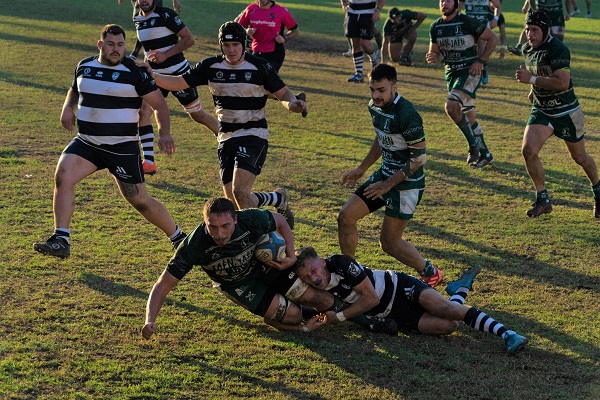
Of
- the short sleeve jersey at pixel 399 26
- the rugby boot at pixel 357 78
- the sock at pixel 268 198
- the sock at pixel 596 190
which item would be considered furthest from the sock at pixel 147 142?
the short sleeve jersey at pixel 399 26

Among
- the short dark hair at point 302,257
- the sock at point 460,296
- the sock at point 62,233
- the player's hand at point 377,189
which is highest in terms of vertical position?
the player's hand at point 377,189

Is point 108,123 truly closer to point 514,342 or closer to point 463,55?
point 514,342

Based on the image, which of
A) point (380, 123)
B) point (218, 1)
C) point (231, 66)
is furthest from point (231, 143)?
point (218, 1)

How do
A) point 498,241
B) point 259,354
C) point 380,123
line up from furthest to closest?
point 498,241
point 380,123
point 259,354

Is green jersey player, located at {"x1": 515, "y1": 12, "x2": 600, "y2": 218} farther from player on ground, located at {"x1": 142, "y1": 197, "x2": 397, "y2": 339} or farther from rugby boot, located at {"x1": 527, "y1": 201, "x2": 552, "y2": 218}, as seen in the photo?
player on ground, located at {"x1": 142, "y1": 197, "x2": 397, "y2": 339}

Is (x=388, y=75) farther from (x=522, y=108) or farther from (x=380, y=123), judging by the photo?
(x=522, y=108)

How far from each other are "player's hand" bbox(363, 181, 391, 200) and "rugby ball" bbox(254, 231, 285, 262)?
124 centimetres

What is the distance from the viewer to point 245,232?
22.1 feet

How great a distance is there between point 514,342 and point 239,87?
363 centimetres

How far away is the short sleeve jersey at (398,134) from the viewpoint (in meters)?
7.66

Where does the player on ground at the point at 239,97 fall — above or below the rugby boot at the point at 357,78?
above

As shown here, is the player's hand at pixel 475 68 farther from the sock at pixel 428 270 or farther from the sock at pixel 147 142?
the sock at pixel 428 270

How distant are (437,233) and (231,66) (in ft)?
9.74

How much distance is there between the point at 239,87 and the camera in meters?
8.55
